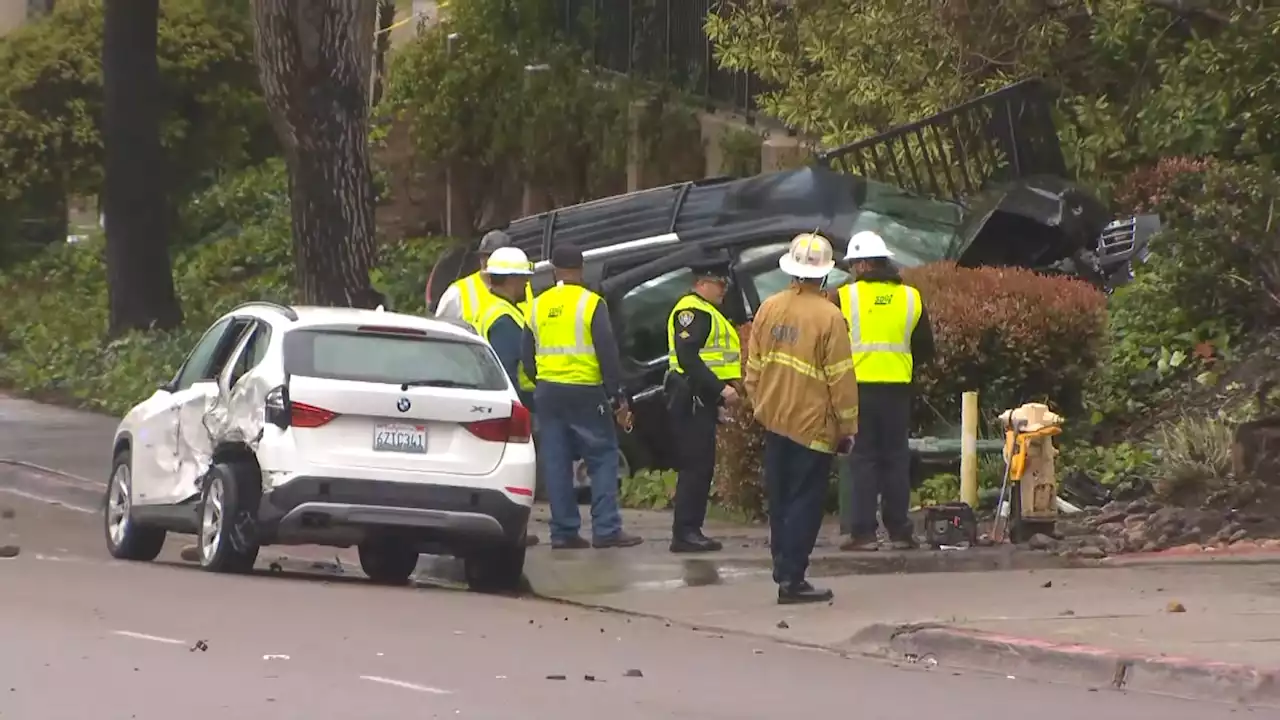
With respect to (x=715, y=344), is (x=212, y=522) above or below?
below

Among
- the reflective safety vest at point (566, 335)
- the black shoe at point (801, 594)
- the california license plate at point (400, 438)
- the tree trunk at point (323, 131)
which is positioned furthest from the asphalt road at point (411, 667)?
the tree trunk at point (323, 131)

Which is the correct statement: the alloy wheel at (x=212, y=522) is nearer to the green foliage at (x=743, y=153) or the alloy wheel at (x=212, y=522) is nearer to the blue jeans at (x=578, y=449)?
the blue jeans at (x=578, y=449)

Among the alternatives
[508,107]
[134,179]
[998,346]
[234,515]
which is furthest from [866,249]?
[134,179]

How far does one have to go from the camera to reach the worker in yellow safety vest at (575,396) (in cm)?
1376

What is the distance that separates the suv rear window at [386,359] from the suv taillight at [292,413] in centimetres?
17

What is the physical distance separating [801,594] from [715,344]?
254 centimetres

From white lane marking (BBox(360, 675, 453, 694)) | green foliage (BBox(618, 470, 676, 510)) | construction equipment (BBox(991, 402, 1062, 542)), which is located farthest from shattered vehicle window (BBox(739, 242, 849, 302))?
white lane marking (BBox(360, 675, 453, 694))

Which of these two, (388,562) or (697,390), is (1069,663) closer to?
(697,390)

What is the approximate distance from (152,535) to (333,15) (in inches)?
259

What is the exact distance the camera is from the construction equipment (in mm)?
12508

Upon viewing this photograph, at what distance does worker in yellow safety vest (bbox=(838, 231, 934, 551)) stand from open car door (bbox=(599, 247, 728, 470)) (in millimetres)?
3105

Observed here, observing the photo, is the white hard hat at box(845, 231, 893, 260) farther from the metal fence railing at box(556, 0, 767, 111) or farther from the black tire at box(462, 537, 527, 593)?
the metal fence railing at box(556, 0, 767, 111)

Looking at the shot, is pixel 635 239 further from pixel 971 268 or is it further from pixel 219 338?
pixel 219 338

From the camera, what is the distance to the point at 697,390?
44.0ft
